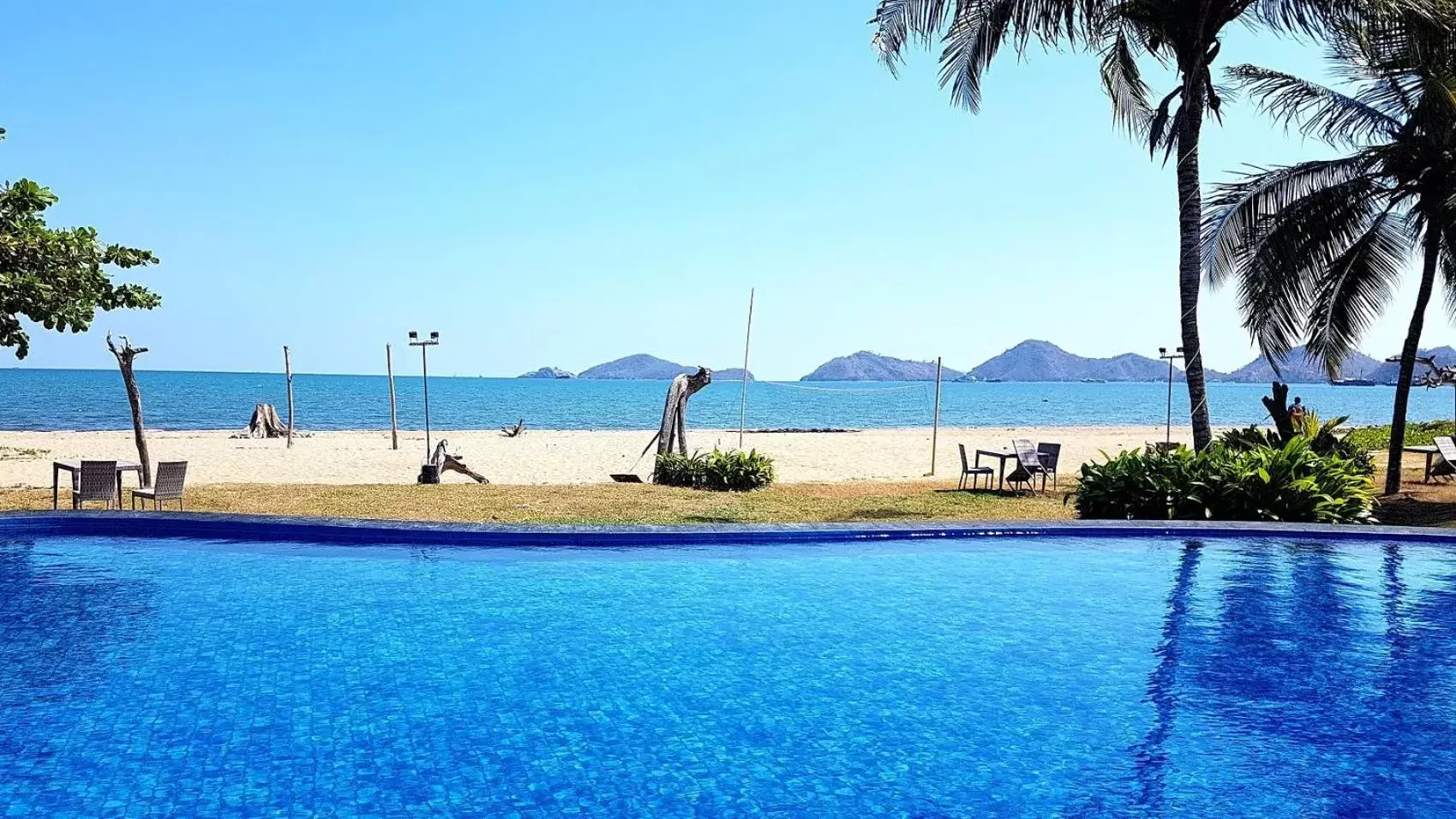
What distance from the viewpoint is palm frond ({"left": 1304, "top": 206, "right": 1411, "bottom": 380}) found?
1397 cm

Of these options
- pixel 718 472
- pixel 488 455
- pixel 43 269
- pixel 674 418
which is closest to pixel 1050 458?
pixel 718 472

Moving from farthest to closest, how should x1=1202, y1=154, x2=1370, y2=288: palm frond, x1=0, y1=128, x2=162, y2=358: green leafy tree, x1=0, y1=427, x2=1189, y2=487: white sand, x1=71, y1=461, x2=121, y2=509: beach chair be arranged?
1. x1=0, y1=427, x2=1189, y2=487: white sand
2. x1=1202, y1=154, x2=1370, y2=288: palm frond
3. x1=71, y1=461, x2=121, y2=509: beach chair
4. x1=0, y1=128, x2=162, y2=358: green leafy tree

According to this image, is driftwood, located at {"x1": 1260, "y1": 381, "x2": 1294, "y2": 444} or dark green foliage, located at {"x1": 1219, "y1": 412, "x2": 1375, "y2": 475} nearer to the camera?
dark green foliage, located at {"x1": 1219, "y1": 412, "x2": 1375, "y2": 475}

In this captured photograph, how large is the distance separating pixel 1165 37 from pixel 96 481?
43.4 feet

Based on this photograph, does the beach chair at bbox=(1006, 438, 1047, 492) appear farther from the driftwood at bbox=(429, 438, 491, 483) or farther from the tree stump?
the tree stump

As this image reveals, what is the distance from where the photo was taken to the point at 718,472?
15.2 m

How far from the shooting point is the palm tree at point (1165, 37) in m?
11.6

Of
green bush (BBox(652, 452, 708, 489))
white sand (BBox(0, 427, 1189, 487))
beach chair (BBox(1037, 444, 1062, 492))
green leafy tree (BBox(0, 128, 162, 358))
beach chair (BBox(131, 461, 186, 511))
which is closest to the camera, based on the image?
green leafy tree (BBox(0, 128, 162, 358))

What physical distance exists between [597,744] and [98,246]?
8456mm

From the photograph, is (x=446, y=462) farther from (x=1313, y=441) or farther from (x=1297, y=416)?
(x=1297, y=416)

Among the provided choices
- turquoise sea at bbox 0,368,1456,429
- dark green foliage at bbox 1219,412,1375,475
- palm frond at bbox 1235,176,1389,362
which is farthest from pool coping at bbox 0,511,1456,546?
turquoise sea at bbox 0,368,1456,429

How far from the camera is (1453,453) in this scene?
625 inches

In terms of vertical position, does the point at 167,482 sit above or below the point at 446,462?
above

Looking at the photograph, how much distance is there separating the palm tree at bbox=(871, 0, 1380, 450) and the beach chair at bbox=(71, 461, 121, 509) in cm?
1018
